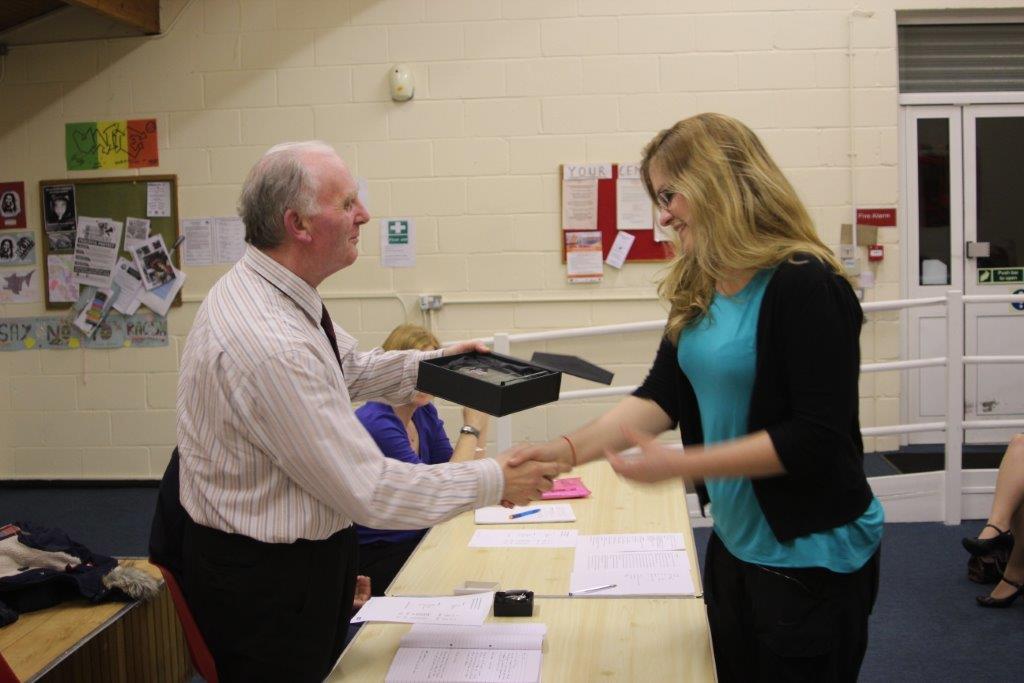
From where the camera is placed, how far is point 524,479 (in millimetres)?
1857

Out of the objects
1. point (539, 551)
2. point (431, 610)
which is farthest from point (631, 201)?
point (431, 610)

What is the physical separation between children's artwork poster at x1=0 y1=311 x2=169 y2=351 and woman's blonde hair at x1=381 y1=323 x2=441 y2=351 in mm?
3313

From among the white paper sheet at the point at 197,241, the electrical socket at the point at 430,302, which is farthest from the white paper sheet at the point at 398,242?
the white paper sheet at the point at 197,241

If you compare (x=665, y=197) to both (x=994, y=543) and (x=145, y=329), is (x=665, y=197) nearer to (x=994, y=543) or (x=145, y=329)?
(x=994, y=543)

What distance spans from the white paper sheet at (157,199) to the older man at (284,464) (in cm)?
433

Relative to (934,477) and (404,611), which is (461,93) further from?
(404,611)

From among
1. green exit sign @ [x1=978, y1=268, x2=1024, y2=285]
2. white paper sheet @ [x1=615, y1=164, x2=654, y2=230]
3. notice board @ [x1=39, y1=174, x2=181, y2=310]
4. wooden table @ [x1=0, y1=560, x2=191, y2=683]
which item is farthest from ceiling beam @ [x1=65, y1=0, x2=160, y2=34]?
green exit sign @ [x1=978, y1=268, x2=1024, y2=285]

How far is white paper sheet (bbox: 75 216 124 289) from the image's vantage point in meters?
5.81

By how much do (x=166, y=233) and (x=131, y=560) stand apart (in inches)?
122

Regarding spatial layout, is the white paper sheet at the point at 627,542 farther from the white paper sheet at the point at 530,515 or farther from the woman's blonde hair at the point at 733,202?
the woman's blonde hair at the point at 733,202

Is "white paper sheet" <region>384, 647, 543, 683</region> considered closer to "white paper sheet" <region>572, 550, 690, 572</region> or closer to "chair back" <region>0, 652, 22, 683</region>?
"white paper sheet" <region>572, 550, 690, 572</region>

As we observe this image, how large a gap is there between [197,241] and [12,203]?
1.21 meters

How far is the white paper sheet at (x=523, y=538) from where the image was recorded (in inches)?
90.1

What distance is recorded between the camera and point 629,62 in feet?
18.0
